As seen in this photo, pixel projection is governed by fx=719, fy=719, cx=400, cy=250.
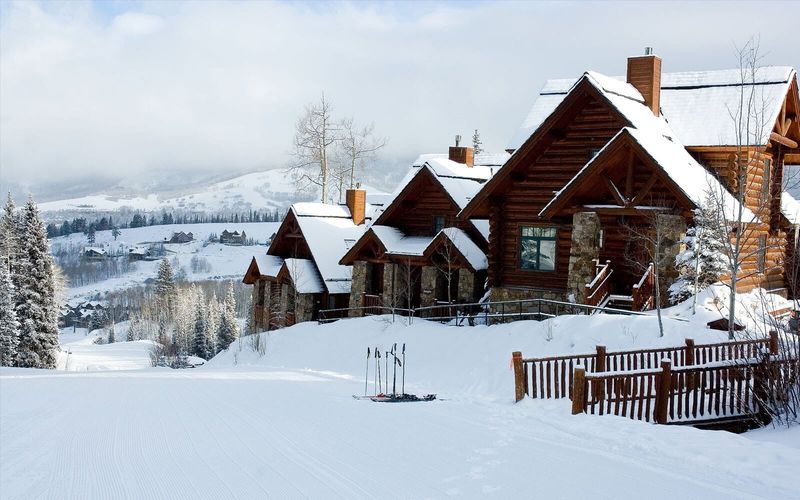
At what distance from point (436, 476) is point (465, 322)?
17.4 m

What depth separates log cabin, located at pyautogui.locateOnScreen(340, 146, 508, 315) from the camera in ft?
96.3

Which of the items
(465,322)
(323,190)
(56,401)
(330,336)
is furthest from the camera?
(323,190)

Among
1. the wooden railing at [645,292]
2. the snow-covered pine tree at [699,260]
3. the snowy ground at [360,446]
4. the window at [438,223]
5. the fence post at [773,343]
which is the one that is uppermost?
the window at [438,223]

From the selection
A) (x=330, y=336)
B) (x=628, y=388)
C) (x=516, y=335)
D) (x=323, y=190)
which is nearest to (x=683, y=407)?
(x=628, y=388)

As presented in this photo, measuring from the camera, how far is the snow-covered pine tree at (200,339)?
7850cm

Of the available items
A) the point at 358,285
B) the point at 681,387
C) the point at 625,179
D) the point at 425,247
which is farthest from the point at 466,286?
the point at 681,387

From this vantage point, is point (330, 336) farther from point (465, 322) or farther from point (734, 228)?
point (734, 228)

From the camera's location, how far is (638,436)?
35.0 ft

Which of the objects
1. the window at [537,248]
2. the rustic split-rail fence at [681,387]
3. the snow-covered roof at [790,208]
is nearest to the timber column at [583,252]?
the window at [537,248]

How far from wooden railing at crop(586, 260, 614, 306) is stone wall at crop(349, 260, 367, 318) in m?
13.4

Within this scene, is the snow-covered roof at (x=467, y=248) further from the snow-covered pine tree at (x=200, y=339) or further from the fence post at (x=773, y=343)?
the snow-covered pine tree at (x=200, y=339)

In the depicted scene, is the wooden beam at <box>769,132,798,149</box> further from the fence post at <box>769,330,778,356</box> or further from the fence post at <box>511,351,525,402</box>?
the fence post at <box>511,351,525,402</box>

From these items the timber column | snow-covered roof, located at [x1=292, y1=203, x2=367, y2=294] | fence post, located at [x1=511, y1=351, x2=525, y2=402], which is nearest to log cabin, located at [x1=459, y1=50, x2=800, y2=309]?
the timber column

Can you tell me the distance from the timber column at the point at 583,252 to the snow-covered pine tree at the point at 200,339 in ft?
200
